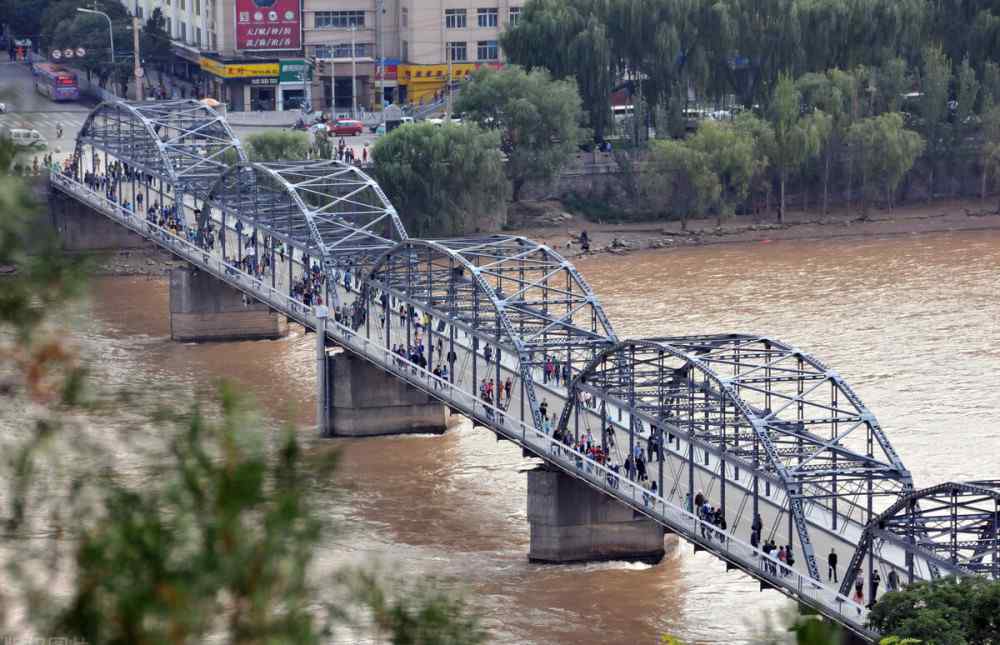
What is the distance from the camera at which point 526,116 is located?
292 ft

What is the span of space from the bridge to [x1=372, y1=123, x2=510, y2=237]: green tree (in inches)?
471

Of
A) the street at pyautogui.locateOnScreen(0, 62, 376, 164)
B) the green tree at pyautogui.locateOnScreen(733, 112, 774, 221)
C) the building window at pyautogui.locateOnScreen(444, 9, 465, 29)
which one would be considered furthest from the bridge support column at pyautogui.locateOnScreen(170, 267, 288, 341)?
the building window at pyautogui.locateOnScreen(444, 9, 465, 29)

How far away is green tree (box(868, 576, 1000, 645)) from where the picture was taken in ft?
98.9

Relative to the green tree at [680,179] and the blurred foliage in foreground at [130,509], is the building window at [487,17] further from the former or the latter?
the blurred foliage in foreground at [130,509]

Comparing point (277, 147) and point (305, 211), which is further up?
point (277, 147)

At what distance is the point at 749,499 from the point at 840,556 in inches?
159

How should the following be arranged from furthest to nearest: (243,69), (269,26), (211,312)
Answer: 1. (269,26)
2. (243,69)
3. (211,312)

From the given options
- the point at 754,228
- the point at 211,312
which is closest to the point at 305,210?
the point at 211,312

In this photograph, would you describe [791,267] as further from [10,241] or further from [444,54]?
[10,241]

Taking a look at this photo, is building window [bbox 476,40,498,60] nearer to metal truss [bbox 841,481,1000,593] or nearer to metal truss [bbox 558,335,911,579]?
metal truss [bbox 558,335,911,579]

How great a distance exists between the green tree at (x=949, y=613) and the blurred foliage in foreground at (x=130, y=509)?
810 inches

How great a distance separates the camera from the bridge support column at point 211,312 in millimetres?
70188

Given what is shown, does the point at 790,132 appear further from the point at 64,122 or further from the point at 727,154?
the point at 64,122

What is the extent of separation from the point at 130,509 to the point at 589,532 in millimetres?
34743
